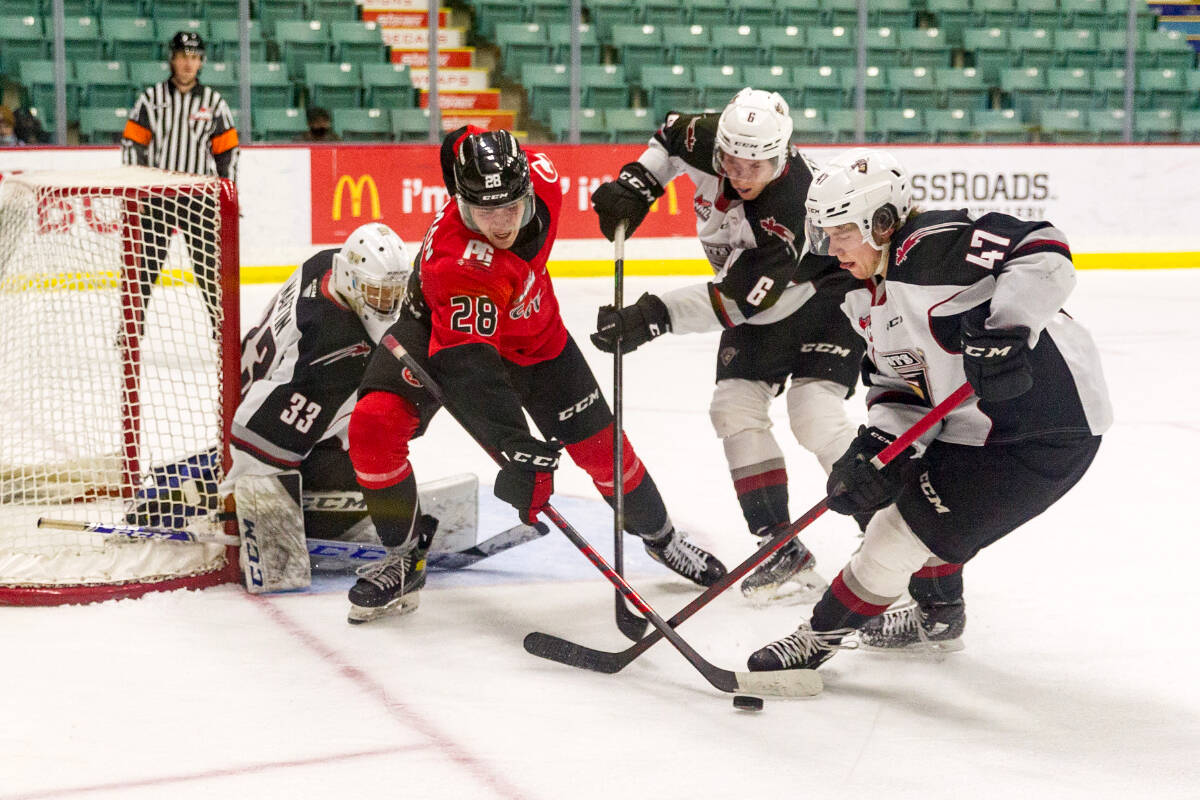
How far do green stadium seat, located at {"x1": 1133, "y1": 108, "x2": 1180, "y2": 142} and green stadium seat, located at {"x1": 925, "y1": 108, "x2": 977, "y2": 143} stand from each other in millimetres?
1154

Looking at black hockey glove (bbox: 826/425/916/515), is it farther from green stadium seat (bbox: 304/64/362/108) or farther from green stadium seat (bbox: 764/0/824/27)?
green stadium seat (bbox: 764/0/824/27)

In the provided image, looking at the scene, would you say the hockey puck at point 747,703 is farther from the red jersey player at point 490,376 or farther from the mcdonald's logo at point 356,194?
the mcdonald's logo at point 356,194

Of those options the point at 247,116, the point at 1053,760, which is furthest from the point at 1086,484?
the point at 247,116

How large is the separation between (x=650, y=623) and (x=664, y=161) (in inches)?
40.9

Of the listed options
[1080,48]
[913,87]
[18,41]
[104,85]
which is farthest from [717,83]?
[18,41]

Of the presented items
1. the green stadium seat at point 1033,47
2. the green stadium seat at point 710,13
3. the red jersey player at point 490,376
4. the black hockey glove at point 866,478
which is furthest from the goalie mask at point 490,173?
the green stadium seat at point 1033,47

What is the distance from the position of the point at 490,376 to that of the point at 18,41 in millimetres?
5877

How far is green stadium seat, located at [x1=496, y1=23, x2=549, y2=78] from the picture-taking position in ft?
29.2

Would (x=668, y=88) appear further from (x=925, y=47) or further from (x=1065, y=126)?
(x=1065, y=126)

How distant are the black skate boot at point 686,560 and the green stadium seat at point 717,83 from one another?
6.39 m

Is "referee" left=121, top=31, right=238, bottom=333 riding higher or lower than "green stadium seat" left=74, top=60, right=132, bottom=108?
lower

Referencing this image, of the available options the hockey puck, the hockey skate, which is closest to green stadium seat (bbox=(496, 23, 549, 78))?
the hockey skate

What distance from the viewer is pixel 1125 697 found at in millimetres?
2436

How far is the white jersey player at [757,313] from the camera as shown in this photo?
293cm
